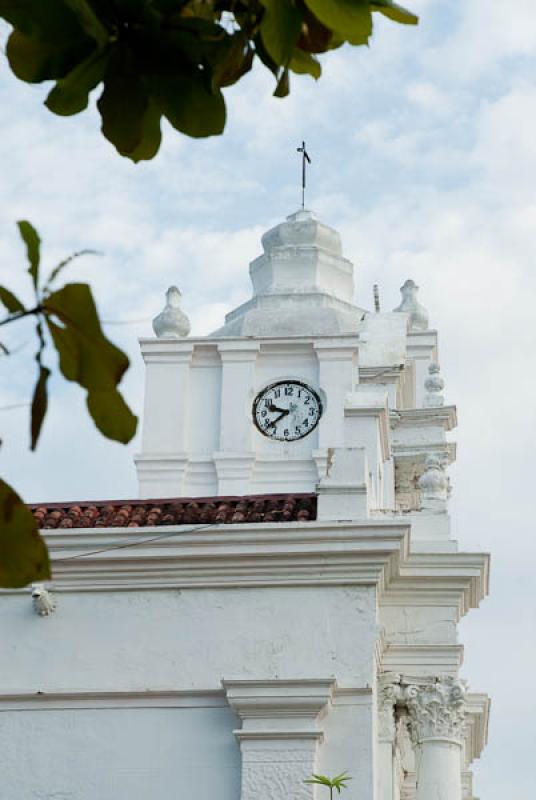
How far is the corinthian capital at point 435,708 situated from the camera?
17.1 m

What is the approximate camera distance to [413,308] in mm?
33719

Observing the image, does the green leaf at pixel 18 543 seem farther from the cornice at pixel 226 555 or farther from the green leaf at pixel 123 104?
the cornice at pixel 226 555

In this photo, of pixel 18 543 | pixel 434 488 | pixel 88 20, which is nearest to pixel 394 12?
pixel 88 20

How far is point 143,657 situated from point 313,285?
1712 centimetres

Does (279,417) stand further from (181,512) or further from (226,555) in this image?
(226,555)

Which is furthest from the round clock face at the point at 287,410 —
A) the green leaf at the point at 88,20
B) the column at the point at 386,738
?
→ the green leaf at the point at 88,20

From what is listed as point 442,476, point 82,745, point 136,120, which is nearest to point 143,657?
point 82,745

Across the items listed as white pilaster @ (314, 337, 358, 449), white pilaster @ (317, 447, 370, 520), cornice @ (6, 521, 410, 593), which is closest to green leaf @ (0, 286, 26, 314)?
cornice @ (6, 521, 410, 593)

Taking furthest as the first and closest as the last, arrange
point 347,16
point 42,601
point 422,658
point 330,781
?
point 422,658
point 42,601
point 330,781
point 347,16

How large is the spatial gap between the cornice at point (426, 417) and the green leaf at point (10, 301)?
2625cm

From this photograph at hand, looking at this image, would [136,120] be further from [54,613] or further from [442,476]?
[442,476]

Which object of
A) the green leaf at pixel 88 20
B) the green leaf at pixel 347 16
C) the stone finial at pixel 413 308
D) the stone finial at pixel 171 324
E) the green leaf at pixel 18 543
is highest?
the stone finial at pixel 413 308

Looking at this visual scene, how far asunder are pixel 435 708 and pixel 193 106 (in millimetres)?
14885

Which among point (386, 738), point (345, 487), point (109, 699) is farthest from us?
point (386, 738)
